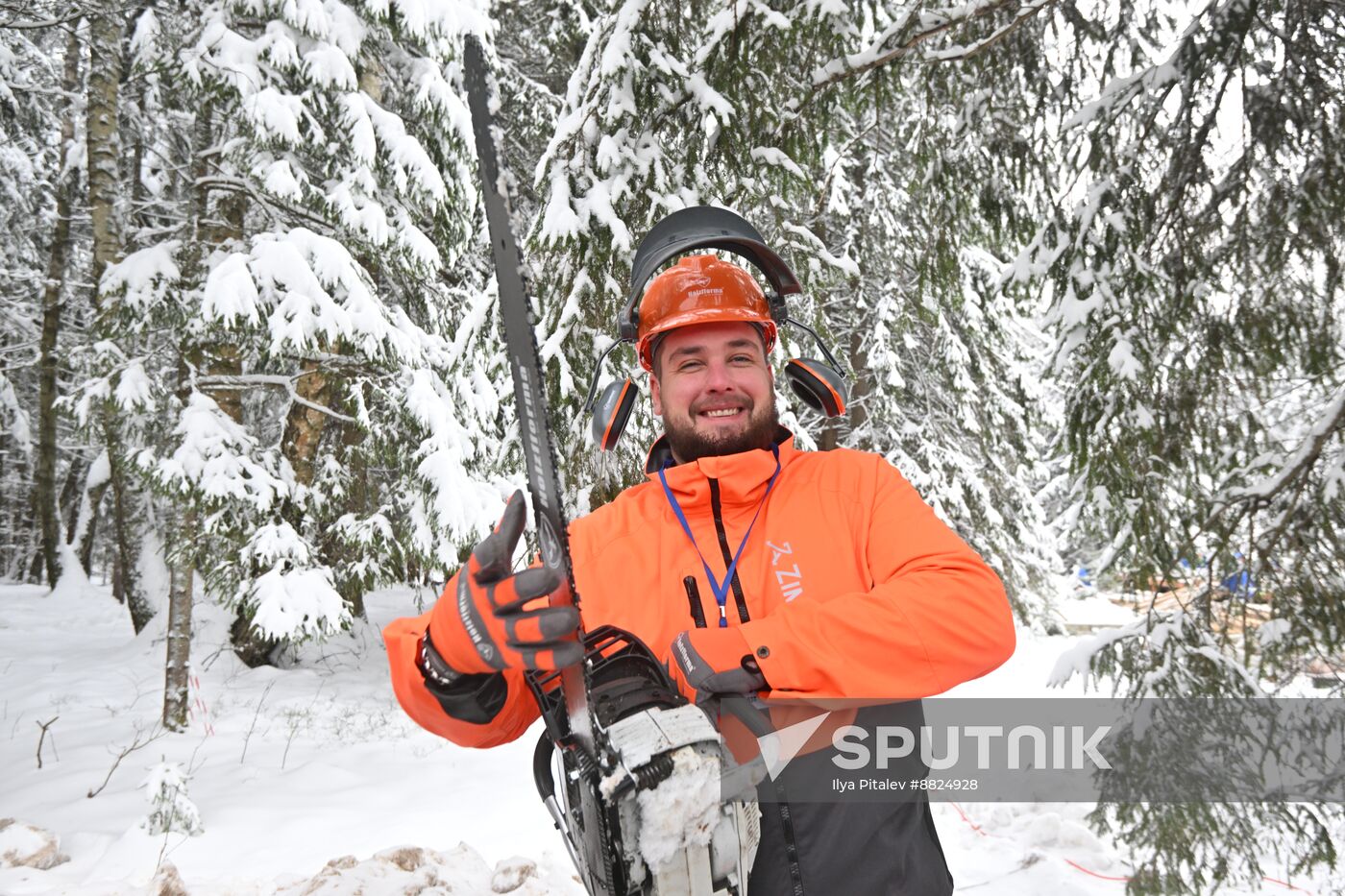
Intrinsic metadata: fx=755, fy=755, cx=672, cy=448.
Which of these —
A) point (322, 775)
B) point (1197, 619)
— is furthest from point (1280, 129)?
point (322, 775)

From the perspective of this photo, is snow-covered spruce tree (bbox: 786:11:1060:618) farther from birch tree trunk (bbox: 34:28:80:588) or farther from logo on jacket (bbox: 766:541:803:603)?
birch tree trunk (bbox: 34:28:80:588)

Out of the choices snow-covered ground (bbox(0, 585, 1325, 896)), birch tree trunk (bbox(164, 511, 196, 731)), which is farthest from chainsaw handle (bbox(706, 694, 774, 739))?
birch tree trunk (bbox(164, 511, 196, 731))

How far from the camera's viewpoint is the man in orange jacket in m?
1.54

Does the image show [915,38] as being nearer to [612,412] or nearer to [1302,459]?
[612,412]

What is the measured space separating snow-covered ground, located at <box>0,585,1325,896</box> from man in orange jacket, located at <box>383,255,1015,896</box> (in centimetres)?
269

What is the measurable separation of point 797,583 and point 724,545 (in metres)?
0.22

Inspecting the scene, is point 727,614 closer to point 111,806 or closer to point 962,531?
point 111,806

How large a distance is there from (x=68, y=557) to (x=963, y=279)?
57.6ft

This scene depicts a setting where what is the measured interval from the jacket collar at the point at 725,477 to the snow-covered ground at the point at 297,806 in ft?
9.52

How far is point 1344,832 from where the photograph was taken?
12.9ft

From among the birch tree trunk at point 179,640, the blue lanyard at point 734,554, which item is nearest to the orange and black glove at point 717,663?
the blue lanyard at point 734,554

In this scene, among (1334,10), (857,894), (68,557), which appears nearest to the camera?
(857,894)

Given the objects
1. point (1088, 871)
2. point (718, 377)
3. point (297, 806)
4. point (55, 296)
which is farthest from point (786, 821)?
point (55, 296)

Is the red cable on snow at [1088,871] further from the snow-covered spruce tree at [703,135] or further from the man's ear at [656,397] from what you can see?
the man's ear at [656,397]
